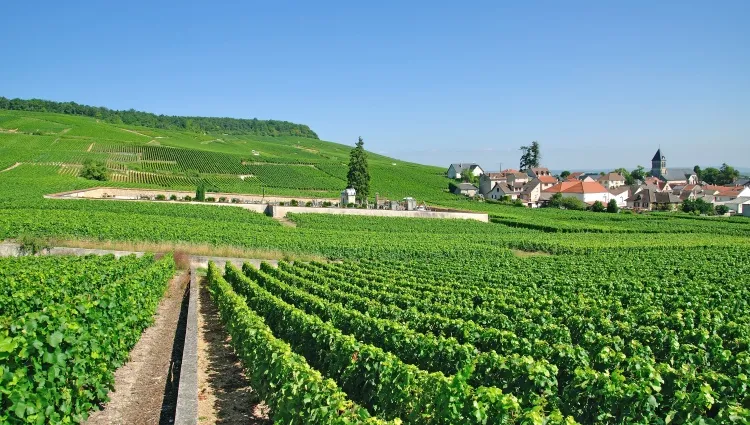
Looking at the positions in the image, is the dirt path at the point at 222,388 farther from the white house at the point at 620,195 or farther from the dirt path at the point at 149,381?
the white house at the point at 620,195

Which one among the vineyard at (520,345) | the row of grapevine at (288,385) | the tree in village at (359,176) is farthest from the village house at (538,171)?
the row of grapevine at (288,385)

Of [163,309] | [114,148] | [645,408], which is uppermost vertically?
[114,148]

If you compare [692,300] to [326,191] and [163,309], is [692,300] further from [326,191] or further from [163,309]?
[326,191]

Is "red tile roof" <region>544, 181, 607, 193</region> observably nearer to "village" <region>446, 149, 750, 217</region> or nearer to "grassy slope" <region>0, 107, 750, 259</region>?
"village" <region>446, 149, 750, 217</region>

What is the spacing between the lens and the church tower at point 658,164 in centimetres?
19277

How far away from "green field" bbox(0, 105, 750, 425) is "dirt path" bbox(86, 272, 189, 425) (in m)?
1.79

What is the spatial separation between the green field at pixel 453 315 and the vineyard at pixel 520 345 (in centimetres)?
4

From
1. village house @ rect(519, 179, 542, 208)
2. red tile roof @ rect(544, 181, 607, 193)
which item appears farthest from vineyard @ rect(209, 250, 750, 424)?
red tile roof @ rect(544, 181, 607, 193)

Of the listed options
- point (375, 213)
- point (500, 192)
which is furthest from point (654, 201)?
point (375, 213)

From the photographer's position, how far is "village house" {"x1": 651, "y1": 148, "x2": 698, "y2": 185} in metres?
188

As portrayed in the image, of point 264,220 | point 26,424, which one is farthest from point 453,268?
point 264,220

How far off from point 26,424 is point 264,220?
46.6 m

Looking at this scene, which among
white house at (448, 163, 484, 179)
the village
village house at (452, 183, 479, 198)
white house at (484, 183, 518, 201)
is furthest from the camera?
white house at (448, 163, 484, 179)

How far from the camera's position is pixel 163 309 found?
810 inches
